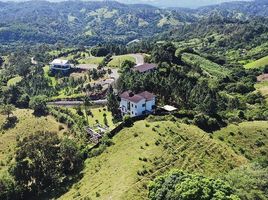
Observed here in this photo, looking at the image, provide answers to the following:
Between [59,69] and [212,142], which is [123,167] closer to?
[212,142]

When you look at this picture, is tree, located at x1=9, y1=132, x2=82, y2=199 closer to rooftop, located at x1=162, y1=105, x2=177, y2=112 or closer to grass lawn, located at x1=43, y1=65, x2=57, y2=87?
rooftop, located at x1=162, y1=105, x2=177, y2=112

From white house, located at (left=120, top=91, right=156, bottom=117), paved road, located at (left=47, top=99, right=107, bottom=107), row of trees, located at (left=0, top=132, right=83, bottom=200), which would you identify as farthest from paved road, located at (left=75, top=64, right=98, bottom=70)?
row of trees, located at (left=0, top=132, right=83, bottom=200)

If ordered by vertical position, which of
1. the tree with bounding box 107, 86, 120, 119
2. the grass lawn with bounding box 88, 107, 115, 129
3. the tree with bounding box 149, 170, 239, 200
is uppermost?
the tree with bounding box 149, 170, 239, 200

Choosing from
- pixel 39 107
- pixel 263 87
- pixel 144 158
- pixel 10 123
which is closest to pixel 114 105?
pixel 39 107

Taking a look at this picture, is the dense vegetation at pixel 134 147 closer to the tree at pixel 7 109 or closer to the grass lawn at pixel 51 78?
the tree at pixel 7 109

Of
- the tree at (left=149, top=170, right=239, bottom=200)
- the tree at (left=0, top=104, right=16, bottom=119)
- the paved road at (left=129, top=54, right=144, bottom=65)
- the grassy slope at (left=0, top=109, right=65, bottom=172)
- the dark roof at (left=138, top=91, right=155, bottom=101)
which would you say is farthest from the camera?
the paved road at (left=129, top=54, right=144, bottom=65)

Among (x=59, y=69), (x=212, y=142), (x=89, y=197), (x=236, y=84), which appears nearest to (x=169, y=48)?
(x=236, y=84)

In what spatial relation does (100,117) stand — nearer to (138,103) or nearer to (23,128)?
(138,103)
